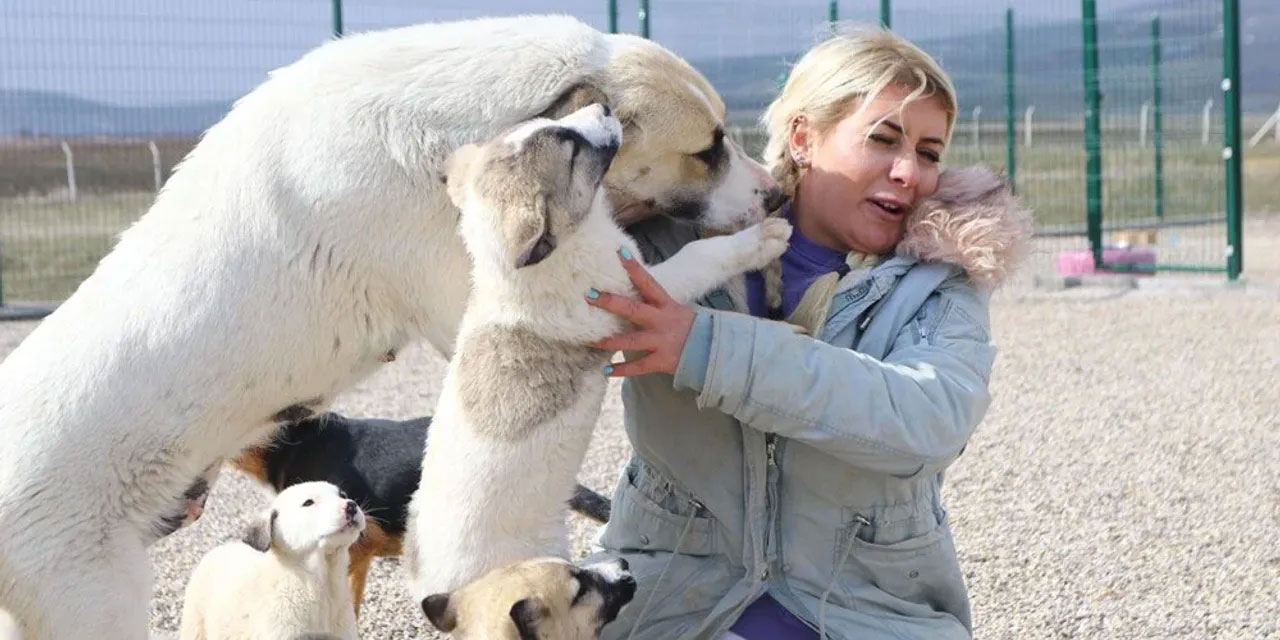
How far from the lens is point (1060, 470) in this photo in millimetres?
7020

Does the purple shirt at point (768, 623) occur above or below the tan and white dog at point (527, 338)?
below

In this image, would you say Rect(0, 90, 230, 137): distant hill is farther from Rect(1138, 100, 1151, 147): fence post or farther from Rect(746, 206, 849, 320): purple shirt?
Rect(746, 206, 849, 320): purple shirt

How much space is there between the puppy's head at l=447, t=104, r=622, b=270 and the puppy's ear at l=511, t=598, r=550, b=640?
631mm

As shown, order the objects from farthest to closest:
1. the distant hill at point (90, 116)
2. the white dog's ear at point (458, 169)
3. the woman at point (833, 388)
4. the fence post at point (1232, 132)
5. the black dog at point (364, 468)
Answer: the fence post at point (1232, 132) < the distant hill at point (90, 116) < the black dog at point (364, 468) < the woman at point (833, 388) < the white dog's ear at point (458, 169)

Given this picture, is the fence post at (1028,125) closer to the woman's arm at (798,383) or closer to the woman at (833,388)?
the woman at (833,388)

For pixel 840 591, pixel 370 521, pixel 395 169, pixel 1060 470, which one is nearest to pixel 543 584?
pixel 840 591

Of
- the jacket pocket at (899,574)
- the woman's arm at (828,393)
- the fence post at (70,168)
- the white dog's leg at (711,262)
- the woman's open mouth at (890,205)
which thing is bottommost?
the fence post at (70,168)

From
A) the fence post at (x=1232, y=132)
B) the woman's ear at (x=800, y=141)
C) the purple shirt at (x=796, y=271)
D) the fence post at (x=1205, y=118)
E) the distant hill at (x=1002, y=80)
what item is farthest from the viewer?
the fence post at (x=1205, y=118)

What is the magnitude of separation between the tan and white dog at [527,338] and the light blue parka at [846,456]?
205 mm

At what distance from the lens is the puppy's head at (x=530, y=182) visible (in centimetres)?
282

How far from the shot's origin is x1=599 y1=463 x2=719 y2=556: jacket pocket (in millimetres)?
3359

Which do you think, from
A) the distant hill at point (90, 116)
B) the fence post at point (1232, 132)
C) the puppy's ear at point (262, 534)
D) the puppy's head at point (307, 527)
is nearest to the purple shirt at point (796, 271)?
the puppy's head at point (307, 527)

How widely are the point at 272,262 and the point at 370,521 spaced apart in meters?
2.01

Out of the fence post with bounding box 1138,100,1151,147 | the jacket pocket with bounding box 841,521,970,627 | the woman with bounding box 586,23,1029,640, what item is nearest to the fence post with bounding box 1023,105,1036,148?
the fence post with bounding box 1138,100,1151,147
